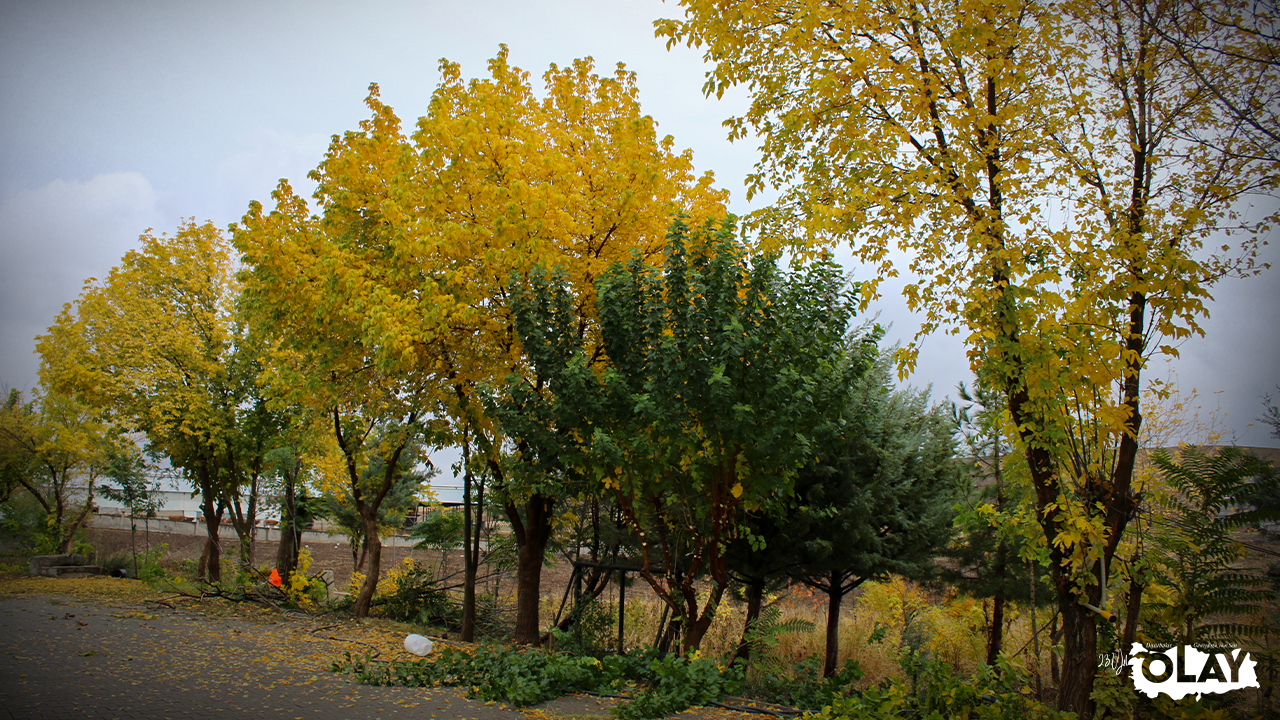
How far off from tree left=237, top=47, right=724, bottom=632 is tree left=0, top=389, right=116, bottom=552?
989cm

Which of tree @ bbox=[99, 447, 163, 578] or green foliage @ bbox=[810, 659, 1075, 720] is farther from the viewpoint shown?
tree @ bbox=[99, 447, 163, 578]

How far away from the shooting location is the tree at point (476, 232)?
8.36 metres

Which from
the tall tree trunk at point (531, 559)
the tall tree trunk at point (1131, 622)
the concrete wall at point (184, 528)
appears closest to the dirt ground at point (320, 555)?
the concrete wall at point (184, 528)

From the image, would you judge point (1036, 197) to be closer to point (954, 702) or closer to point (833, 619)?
point (954, 702)

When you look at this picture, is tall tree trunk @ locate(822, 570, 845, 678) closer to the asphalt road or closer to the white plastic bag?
the white plastic bag

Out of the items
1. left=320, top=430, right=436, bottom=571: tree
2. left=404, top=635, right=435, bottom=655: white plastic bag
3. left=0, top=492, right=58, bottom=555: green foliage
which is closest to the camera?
left=404, top=635, right=435, bottom=655: white plastic bag

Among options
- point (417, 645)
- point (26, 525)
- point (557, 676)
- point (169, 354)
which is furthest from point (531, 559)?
point (26, 525)

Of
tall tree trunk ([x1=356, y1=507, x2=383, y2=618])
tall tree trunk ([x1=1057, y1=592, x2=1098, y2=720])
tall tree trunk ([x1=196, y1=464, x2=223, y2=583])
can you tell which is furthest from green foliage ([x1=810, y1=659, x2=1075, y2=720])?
tall tree trunk ([x1=196, y1=464, x2=223, y2=583])

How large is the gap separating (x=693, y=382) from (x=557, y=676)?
10.3 feet

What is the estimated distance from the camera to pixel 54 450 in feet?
58.6

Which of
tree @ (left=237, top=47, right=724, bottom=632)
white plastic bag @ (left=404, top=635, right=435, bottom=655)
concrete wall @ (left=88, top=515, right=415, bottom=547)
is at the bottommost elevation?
concrete wall @ (left=88, top=515, right=415, bottom=547)

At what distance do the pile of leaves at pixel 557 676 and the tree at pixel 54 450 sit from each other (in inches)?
508

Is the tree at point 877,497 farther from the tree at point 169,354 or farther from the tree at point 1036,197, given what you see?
the tree at point 169,354

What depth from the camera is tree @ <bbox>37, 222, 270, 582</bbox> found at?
47.0 feet
